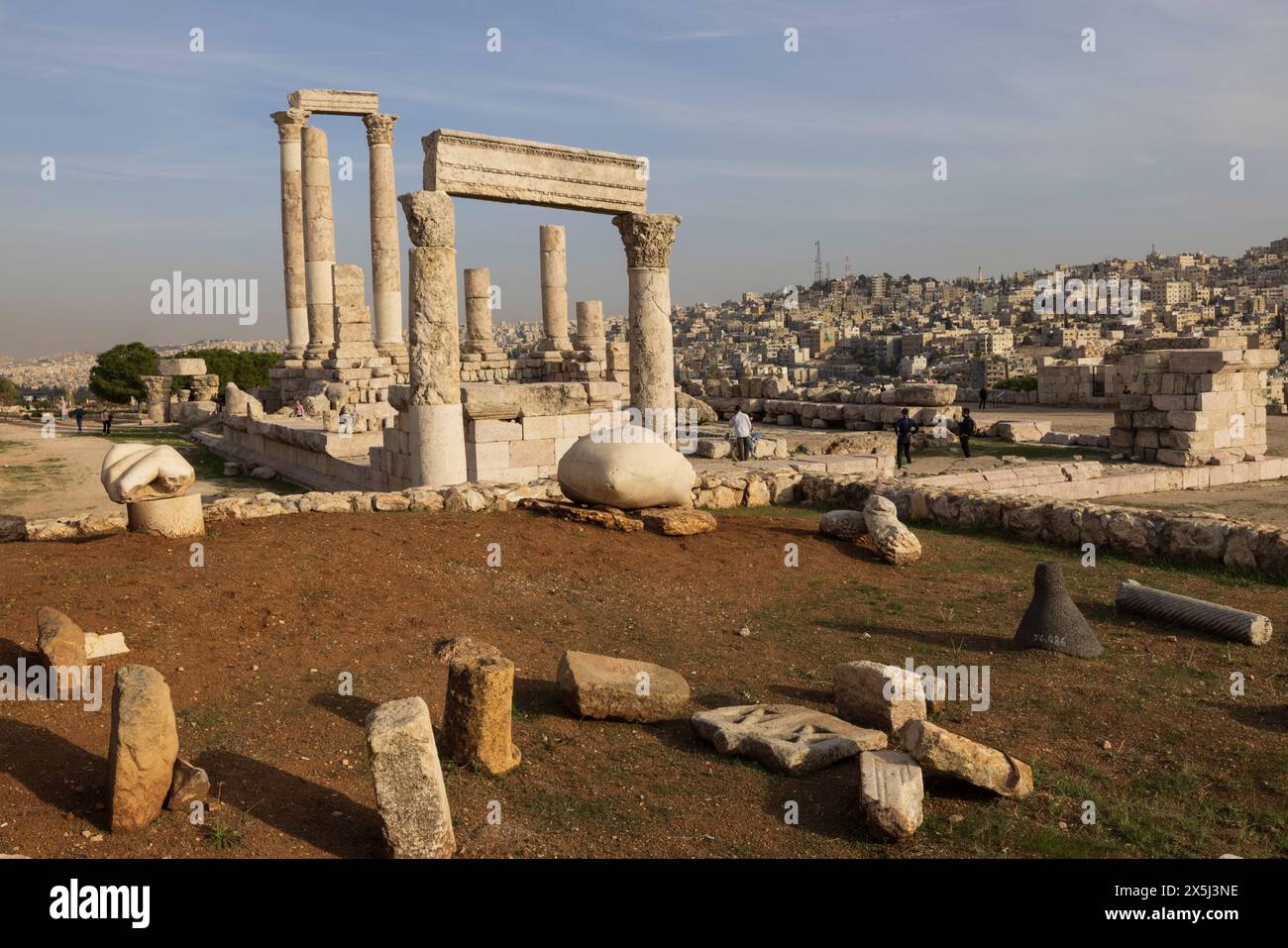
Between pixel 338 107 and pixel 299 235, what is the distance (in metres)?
4.10

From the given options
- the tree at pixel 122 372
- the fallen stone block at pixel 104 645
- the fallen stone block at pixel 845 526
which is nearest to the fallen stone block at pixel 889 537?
the fallen stone block at pixel 845 526

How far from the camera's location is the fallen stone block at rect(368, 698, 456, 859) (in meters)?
3.97

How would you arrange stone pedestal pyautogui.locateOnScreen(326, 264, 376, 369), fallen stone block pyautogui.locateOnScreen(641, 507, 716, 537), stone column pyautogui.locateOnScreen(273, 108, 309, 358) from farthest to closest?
stone column pyautogui.locateOnScreen(273, 108, 309, 358)
stone pedestal pyautogui.locateOnScreen(326, 264, 376, 369)
fallen stone block pyautogui.locateOnScreen(641, 507, 716, 537)

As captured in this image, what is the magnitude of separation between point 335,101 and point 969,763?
3031cm

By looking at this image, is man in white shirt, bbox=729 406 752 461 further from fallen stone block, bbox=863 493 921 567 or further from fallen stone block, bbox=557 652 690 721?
fallen stone block, bbox=557 652 690 721

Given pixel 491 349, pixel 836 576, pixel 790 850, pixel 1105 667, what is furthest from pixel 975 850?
pixel 491 349

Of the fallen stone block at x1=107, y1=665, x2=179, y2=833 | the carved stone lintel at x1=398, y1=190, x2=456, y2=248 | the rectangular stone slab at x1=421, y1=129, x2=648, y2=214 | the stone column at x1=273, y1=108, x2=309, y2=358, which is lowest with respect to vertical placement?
the fallen stone block at x1=107, y1=665, x2=179, y2=833

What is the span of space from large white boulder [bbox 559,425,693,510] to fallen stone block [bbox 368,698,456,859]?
562 cm

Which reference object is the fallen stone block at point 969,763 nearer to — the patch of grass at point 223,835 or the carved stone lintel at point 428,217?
the patch of grass at point 223,835

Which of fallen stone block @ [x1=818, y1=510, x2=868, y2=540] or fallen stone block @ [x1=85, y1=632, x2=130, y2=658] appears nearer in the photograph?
fallen stone block @ [x1=85, y1=632, x2=130, y2=658]

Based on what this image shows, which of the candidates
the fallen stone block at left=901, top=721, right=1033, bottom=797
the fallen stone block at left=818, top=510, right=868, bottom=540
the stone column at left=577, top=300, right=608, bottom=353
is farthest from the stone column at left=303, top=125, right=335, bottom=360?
the fallen stone block at left=901, top=721, right=1033, bottom=797

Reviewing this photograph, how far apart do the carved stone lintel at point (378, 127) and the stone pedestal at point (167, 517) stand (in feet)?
81.2

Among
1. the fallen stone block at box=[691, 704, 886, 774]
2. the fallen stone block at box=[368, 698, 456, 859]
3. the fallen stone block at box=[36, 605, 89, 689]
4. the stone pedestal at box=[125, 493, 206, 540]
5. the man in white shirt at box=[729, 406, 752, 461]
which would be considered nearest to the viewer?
the fallen stone block at box=[368, 698, 456, 859]
